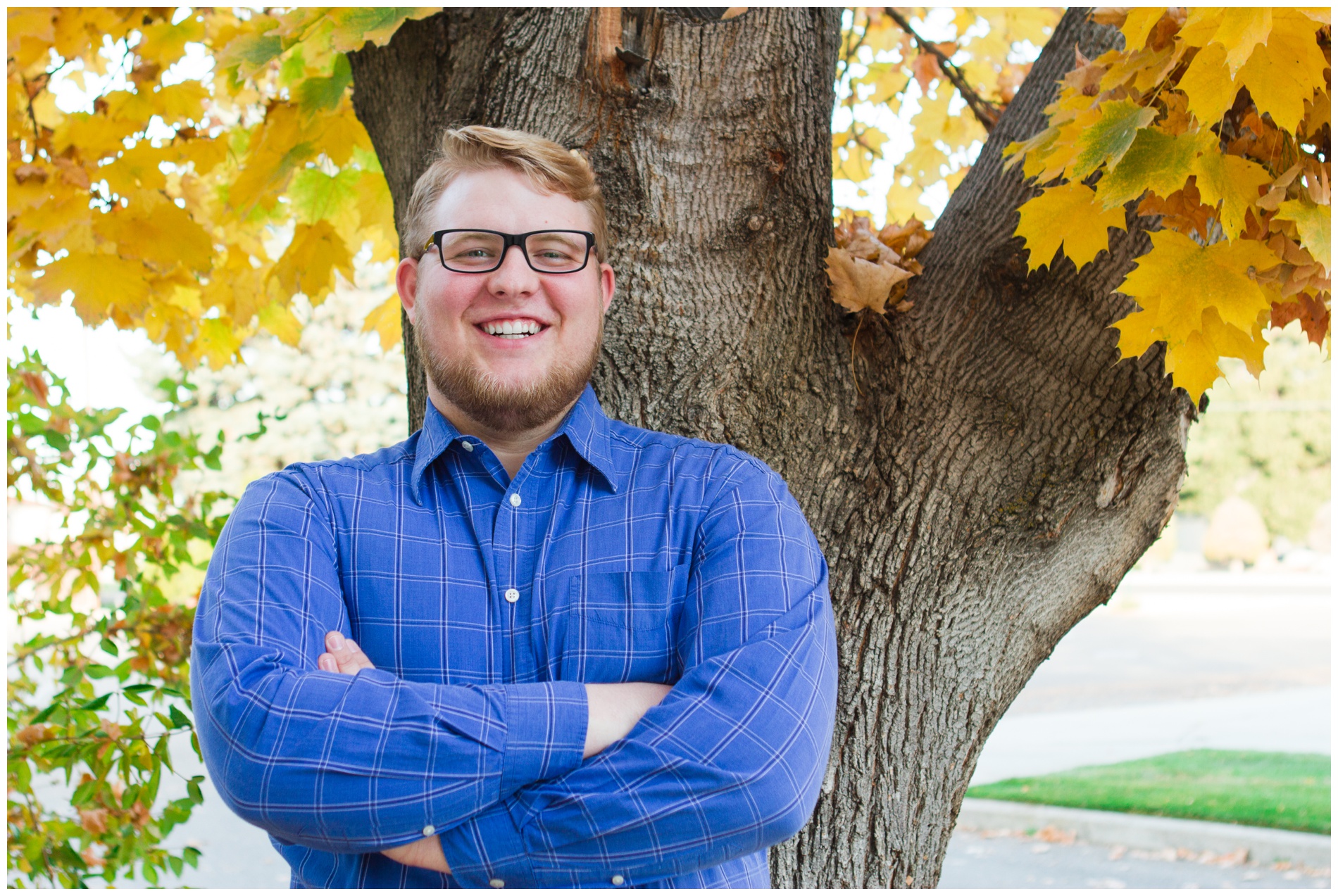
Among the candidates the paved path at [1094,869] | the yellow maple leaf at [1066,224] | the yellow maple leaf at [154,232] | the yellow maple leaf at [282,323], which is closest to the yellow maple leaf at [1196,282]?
the yellow maple leaf at [1066,224]

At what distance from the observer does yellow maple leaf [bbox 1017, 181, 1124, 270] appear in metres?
1.80

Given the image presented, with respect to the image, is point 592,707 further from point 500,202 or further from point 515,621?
point 500,202

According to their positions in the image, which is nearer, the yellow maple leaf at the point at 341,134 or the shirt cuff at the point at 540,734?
the shirt cuff at the point at 540,734

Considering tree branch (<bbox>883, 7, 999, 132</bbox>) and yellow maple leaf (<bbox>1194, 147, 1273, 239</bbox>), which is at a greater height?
tree branch (<bbox>883, 7, 999, 132</bbox>)

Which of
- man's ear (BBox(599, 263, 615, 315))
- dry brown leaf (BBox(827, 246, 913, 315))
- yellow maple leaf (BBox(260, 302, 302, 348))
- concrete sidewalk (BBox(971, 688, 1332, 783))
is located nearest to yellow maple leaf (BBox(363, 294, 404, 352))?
yellow maple leaf (BBox(260, 302, 302, 348))

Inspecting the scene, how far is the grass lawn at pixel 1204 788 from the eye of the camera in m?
5.71

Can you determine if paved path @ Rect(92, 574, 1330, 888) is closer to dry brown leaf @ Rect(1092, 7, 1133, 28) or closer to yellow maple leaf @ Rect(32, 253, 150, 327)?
yellow maple leaf @ Rect(32, 253, 150, 327)

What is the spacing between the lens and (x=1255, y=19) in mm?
1365

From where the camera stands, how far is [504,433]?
1786 millimetres

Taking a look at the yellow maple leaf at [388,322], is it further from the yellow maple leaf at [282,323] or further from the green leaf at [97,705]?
the green leaf at [97,705]

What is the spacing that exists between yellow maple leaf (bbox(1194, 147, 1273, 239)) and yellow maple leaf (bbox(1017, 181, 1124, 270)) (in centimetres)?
22

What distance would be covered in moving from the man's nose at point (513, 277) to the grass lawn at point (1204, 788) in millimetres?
5678

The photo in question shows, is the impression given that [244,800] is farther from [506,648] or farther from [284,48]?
[284,48]

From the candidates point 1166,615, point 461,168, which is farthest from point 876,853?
point 1166,615
